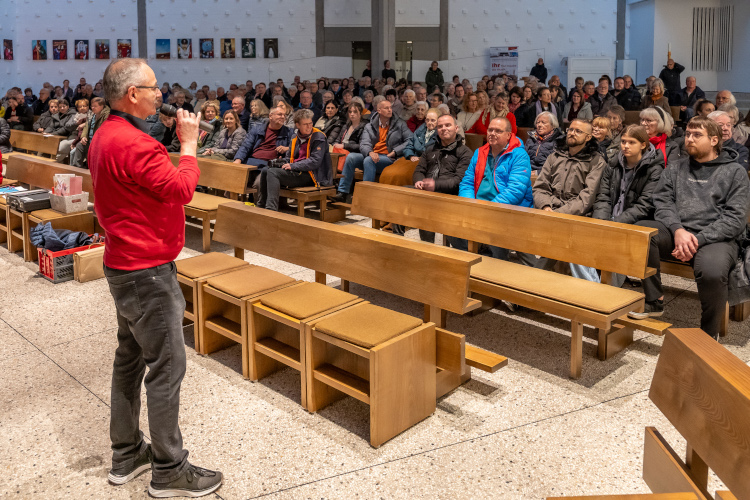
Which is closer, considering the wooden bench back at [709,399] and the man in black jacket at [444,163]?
the wooden bench back at [709,399]

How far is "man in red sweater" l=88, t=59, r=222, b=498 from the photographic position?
2379 mm

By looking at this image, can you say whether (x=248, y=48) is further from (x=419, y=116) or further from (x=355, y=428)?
(x=355, y=428)

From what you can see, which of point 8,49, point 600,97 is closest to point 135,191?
point 600,97

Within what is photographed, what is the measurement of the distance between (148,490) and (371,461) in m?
0.89

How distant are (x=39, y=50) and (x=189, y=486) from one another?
20.3 m

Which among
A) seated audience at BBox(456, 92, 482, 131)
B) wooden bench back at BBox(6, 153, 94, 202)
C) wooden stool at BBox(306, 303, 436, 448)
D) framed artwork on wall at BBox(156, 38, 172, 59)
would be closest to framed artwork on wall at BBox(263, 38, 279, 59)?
framed artwork on wall at BBox(156, 38, 172, 59)

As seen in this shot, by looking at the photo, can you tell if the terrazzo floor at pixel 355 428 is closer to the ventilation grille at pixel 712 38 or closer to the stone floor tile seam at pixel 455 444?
the stone floor tile seam at pixel 455 444

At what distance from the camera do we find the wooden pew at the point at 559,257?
3.61 meters

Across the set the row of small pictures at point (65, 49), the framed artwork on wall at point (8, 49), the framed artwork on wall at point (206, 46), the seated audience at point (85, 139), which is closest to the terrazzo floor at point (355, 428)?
the seated audience at point (85, 139)

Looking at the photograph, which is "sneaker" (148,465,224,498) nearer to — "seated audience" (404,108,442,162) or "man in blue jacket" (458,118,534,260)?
"man in blue jacket" (458,118,534,260)

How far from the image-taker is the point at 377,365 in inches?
114

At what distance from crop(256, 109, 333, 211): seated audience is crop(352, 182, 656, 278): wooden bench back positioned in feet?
5.62

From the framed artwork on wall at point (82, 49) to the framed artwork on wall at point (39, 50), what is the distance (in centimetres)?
92

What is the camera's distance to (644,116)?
583 centimetres
